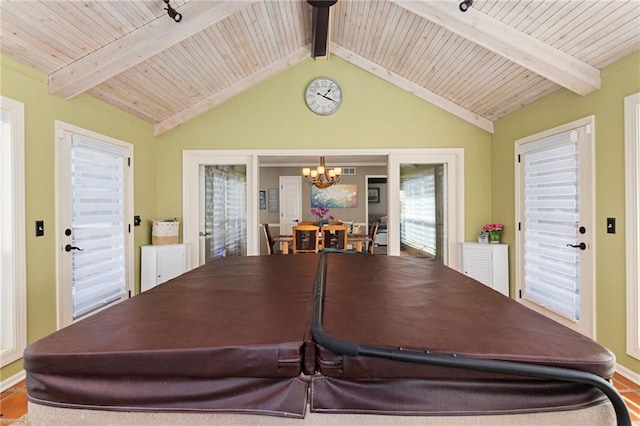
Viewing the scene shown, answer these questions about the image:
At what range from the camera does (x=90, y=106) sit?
2979 millimetres

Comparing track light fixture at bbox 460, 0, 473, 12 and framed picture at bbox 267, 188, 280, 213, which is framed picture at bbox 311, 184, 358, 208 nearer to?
framed picture at bbox 267, 188, 280, 213

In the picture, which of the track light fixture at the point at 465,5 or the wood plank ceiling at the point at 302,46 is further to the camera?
the track light fixture at the point at 465,5

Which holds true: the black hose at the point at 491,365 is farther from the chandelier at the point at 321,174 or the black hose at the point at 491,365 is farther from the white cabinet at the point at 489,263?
the chandelier at the point at 321,174

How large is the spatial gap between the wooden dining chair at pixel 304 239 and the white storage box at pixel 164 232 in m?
1.65

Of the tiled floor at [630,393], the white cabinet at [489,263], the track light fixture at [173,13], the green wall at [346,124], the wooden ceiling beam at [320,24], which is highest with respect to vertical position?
the wooden ceiling beam at [320,24]

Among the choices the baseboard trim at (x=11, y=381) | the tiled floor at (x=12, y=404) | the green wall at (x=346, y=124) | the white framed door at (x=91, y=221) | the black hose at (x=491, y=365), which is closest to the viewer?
the black hose at (x=491, y=365)

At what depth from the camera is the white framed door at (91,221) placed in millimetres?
2641

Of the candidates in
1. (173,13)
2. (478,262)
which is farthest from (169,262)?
(478,262)

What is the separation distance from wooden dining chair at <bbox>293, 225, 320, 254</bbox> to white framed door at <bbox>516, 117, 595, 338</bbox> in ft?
8.53

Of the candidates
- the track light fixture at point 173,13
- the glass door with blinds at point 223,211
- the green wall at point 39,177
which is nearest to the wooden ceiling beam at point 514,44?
the track light fixture at point 173,13

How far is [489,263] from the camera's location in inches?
146

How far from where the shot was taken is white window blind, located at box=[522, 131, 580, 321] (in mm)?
2742

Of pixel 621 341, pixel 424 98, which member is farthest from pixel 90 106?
pixel 621 341

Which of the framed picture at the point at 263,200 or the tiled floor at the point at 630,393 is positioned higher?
the framed picture at the point at 263,200
